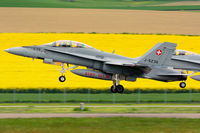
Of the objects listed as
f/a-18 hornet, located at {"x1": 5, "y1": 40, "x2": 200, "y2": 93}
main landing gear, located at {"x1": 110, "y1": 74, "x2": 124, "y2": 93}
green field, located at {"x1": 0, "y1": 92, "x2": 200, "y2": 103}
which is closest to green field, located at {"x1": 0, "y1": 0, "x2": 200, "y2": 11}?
green field, located at {"x1": 0, "y1": 92, "x2": 200, "y2": 103}

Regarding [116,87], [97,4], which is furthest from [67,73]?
[97,4]

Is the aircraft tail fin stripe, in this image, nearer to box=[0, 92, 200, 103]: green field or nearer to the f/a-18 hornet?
the f/a-18 hornet

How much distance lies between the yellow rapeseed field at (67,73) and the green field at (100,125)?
65.1 ft

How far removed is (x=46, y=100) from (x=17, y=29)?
16.6m

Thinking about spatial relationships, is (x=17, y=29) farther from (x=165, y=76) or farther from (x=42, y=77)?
(x=165, y=76)

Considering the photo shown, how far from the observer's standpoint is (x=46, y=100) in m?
48.2

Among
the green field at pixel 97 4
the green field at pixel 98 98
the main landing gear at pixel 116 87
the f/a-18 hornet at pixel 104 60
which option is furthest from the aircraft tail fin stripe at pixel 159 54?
the green field at pixel 97 4

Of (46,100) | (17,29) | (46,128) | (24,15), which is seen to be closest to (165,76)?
(46,100)

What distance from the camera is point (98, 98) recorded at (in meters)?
49.5

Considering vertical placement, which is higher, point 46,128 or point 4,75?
point 4,75

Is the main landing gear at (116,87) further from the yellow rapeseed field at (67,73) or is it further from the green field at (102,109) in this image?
the yellow rapeseed field at (67,73)

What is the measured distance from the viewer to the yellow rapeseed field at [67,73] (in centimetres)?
5041

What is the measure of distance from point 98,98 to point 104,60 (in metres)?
10.1

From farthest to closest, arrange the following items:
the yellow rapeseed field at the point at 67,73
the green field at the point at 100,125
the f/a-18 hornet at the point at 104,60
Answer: the yellow rapeseed field at the point at 67,73
the f/a-18 hornet at the point at 104,60
the green field at the point at 100,125
